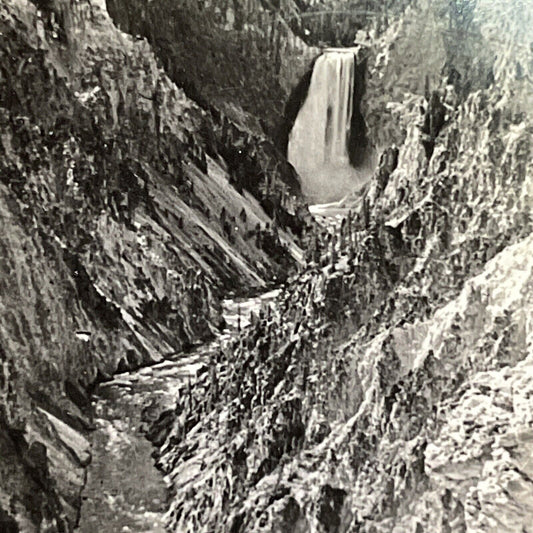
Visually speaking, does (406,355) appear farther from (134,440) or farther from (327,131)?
(134,440)

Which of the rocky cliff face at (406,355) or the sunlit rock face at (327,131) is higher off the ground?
the sunlit rock face at (327,131)

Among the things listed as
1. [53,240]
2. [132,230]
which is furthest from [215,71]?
[53,240]

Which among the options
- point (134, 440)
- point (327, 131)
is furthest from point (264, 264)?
point (134, 440)

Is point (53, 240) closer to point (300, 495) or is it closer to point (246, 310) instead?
point (246, 310)

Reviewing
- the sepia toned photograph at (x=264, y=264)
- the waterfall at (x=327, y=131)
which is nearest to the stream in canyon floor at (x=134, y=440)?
the sepia toned photograph at (x=264, y=264)

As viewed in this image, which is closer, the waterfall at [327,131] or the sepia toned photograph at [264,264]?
the sepia toned photograph at [264,264]

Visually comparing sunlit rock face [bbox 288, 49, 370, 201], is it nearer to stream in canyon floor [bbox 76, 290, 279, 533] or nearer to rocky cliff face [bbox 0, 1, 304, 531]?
rocky cliff face [bbox 0, 1, 304, 531]

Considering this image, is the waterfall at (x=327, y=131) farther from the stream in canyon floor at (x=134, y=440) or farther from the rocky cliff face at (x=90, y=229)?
the stream in canyon floor at (x=134, y=440)
